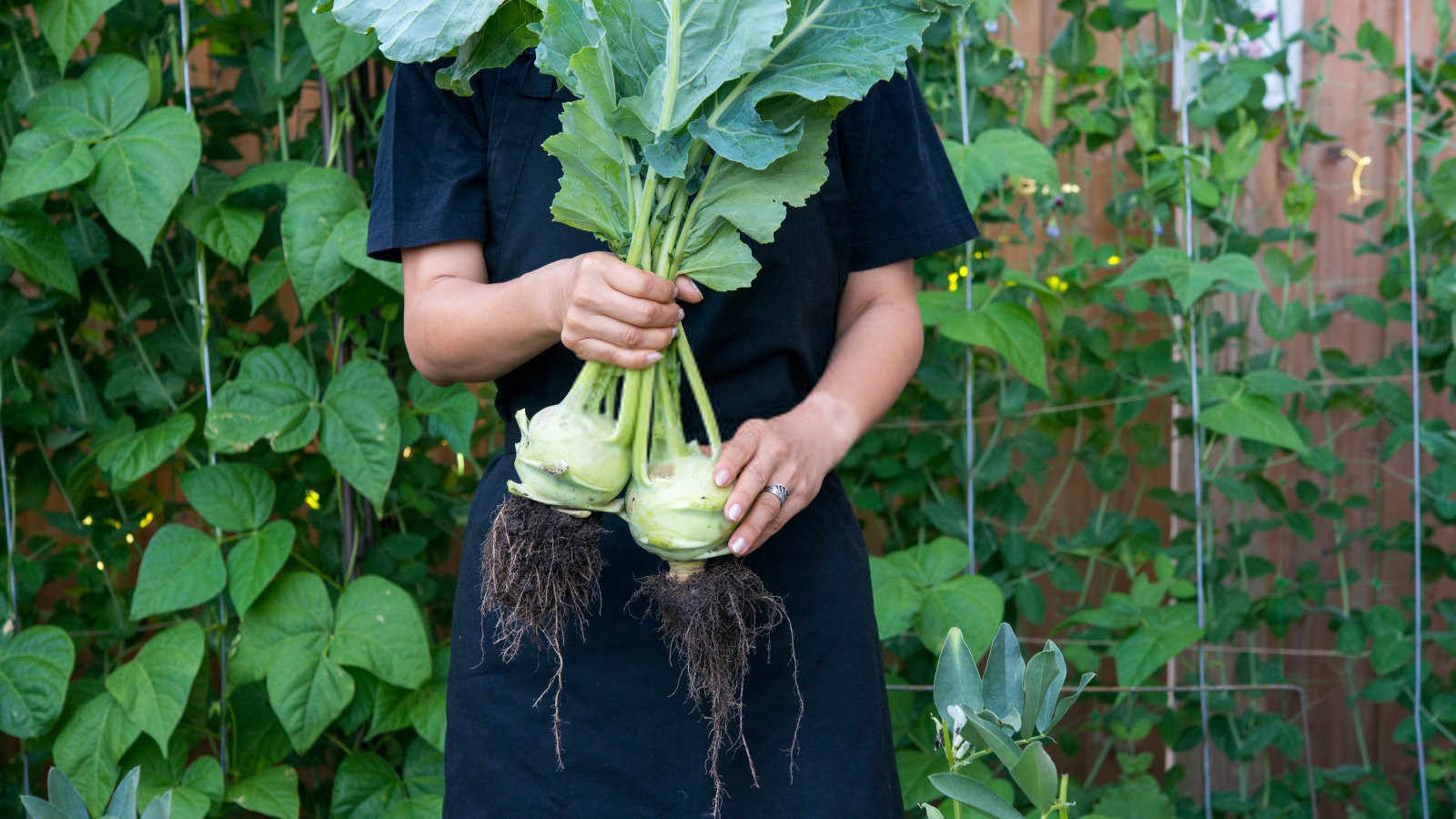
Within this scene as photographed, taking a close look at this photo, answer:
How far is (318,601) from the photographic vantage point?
2.06 meters

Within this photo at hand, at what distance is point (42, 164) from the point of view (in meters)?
Result: 1.89

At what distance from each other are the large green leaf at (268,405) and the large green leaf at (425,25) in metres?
1.03

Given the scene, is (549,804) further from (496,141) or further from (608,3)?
(608,3)

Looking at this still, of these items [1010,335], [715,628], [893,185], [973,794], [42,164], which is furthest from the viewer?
[1010,335]

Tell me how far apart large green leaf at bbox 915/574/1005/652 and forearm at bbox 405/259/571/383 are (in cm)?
103

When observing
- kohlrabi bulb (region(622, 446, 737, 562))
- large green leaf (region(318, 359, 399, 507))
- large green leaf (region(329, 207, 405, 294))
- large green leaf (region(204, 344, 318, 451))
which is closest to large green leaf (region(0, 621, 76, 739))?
large green leaf (region(204, 344, 318, 451))

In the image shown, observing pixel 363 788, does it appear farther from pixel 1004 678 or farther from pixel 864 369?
pixel 1004 678

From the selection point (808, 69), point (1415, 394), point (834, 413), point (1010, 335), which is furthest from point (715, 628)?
point (1415, 394)

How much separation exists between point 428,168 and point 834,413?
1.56ft

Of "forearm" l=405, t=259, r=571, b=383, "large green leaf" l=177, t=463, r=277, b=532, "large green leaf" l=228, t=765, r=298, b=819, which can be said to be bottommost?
"large green leaf" l=228, t=765, r=298, b=819

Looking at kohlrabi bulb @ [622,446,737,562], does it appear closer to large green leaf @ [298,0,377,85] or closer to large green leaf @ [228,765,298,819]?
large green leaf @ [298,0,377,85]

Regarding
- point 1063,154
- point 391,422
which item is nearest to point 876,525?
point 1063,154

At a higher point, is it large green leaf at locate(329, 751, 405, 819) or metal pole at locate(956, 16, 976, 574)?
metal pole at locate(956, 16, 976, 574)

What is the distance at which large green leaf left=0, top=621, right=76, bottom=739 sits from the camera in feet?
6.57
